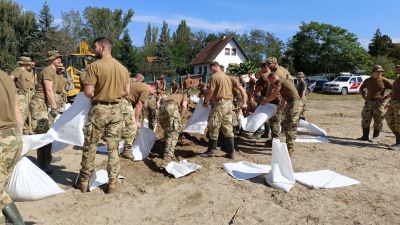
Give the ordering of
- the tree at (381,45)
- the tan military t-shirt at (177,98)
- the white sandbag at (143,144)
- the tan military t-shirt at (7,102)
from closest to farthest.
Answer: the tan military t-shirt at (7,102)
the tan military t-shirt at (177,98)
the white sandbag at (143,144)
the tree at (381,45)

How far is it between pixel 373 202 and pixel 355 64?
51864 millimetres

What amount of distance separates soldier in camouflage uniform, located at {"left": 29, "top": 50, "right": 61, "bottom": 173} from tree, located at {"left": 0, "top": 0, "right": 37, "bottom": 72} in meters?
41.4

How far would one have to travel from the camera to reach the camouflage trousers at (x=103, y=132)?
525 centimetres

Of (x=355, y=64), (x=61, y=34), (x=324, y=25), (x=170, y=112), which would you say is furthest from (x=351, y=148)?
(x=324, y=25)

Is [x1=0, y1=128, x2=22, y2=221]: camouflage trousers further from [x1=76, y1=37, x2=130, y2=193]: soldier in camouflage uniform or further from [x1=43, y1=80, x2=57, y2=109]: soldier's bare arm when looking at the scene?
[x1=43, y1=80, x2=57, y2=109]: soldier's bare arm

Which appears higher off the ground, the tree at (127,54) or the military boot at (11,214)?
the tree at (127,54)

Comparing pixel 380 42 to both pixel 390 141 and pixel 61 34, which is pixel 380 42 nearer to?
pixel 61 34

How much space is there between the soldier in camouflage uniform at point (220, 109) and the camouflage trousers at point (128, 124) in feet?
4.42

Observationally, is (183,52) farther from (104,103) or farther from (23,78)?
(104,103)

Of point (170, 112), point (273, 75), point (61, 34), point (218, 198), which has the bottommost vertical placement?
point (218, 198)

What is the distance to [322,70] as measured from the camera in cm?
5572

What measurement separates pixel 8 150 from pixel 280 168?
12.0 ft

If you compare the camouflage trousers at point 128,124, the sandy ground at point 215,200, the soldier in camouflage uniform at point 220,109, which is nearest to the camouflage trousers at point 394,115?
the sandy ground at point 215,200

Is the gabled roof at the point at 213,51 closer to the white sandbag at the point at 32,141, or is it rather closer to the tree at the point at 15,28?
the tree at the point at 15,28
